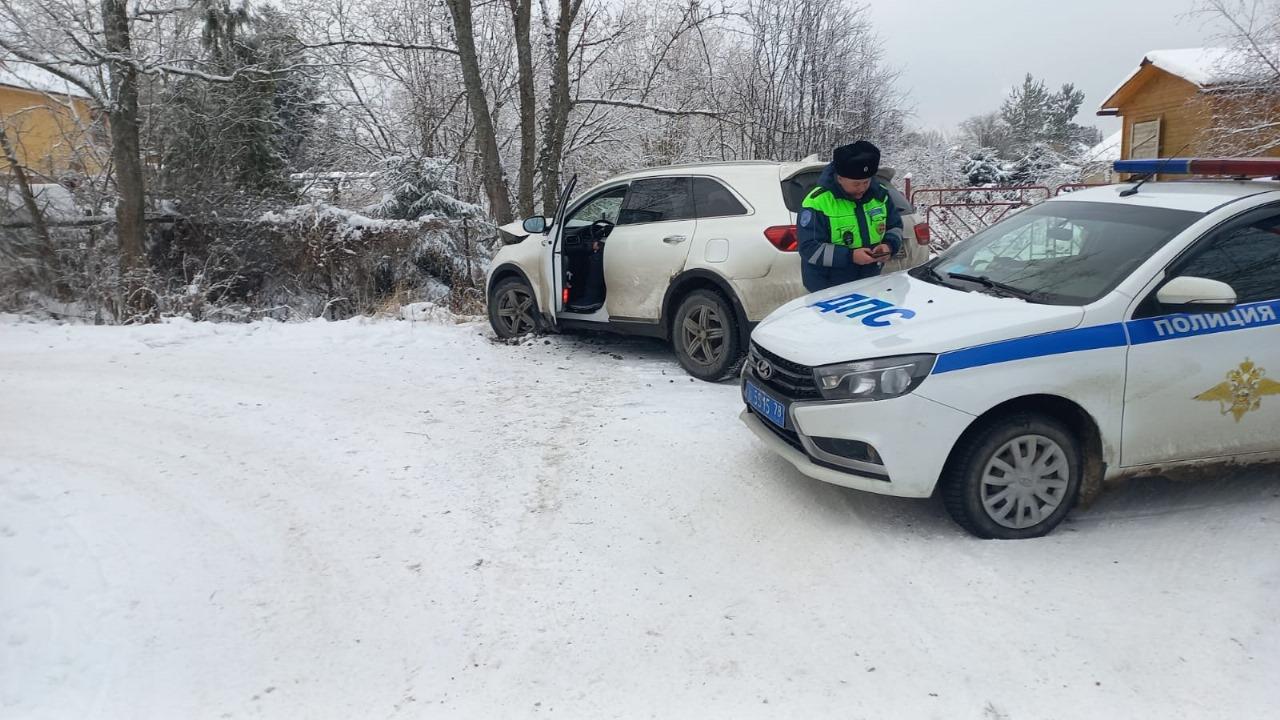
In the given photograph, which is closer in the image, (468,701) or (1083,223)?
(468,701)

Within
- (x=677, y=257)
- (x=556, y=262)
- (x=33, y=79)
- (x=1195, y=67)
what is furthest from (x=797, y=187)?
(x=1195, y=67)

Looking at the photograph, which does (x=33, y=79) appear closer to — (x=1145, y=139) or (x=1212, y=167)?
(x=1212, y=167)

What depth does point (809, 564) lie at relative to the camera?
369 cm

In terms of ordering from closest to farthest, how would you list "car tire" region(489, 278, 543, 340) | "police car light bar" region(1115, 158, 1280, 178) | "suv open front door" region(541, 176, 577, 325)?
"police car light bar" region(1115, 158, 1280, 178), "suv open front door" region(541, 176, 577, 325), "car tire" region(489, 278, 543, 340)

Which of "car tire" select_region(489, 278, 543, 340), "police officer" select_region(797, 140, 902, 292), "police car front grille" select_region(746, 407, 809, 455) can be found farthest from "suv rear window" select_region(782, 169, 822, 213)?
"car tire" select_region(489, 278, 543, 340)

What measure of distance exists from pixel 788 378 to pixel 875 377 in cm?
50

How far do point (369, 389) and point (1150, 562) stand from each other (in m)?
5.17

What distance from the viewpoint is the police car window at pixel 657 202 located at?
6.75 metres

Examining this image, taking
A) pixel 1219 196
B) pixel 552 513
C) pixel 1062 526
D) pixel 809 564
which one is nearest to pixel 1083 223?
pixel 1219 196

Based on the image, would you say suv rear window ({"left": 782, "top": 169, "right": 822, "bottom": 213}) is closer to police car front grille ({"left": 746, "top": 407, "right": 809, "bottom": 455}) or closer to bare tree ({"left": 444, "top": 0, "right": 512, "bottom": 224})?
police car front grille ({"left": 746, "top": 407, "right": 809, "bottom": 455})

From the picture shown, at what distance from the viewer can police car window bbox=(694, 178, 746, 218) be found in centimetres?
636

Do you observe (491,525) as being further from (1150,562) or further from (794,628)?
(1150,562)

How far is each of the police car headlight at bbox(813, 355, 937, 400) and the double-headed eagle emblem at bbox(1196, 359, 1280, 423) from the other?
1.35 m

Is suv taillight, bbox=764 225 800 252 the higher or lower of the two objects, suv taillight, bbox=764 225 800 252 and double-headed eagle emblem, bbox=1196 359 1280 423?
the higher
